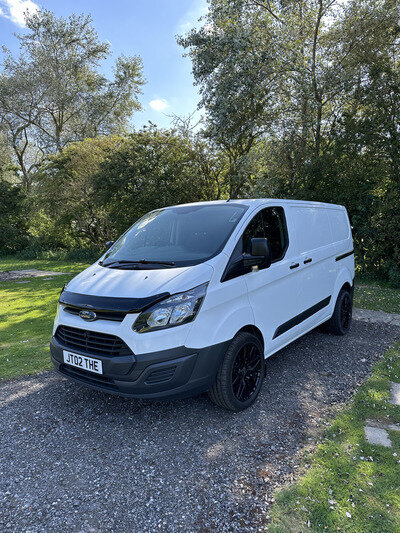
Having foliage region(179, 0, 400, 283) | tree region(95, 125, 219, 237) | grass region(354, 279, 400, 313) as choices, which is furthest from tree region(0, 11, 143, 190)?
grass region(354, 279, 400, 313)

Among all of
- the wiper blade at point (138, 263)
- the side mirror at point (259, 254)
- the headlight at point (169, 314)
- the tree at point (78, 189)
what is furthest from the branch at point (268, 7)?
the headlight at point (169, 314)

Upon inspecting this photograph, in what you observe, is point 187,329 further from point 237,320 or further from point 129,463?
point 129,463

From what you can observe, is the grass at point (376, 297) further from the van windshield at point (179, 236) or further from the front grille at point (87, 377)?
the front grille at point (87, 377)

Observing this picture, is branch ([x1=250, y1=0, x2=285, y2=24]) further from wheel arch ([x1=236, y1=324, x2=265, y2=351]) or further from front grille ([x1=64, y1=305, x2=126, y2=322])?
front grille ([x1=64, y1=305, x2=126, y2=322])

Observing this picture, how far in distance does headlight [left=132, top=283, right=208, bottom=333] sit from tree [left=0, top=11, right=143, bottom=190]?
25622mm

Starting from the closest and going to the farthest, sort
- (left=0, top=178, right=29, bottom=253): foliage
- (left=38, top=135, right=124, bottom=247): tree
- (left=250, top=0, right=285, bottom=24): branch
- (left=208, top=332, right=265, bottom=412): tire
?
(left=208, top=332, right=265, bottom=412): tire
(left=250, top=0, right=285, bottom=24): branch
(left=38, top=135, right=124, bottom=247): tree
(left=0, top=178, right=29, bottom=253): foliage

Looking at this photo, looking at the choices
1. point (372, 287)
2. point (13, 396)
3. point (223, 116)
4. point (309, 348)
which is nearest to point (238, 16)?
point (223, 116)

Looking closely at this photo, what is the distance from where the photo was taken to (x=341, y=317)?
5.39 meters

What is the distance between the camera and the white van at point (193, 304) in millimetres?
2721

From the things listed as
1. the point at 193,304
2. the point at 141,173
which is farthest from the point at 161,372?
the point at 141,173

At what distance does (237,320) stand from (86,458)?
163cm

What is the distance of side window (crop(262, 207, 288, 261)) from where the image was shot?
3.72 meters

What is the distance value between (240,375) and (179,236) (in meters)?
1.55

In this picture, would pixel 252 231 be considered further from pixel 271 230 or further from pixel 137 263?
pixel 137 263
